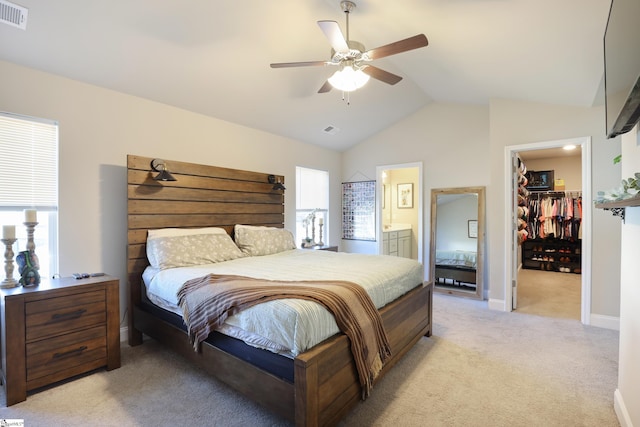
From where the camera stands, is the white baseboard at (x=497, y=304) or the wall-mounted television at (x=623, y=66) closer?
the wall-mounted television at (x=623, y=66)

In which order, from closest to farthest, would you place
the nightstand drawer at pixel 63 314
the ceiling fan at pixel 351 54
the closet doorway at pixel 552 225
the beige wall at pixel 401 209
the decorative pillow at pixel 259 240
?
1. the ceiling fan at pixel 351 54
2. the nightstand drawer at pixel 63 314
3. the decorative pillow at pixel 259 240
4. the closet doorway at pixel 552 225
5. the beige wall at pixel 401 209

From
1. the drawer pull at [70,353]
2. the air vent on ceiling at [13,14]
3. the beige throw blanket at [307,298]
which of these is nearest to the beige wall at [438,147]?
the beige throw blanket at [307,298]

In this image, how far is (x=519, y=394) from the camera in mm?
2193

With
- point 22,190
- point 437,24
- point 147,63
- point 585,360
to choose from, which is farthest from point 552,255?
point 22,190

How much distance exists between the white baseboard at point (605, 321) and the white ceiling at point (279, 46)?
7.83ft

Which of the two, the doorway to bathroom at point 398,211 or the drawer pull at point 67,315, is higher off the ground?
the doorway to bathroom at point 398,211

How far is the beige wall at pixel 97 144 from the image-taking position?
2.62m

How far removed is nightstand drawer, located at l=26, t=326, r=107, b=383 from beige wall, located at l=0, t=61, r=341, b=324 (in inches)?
28.2

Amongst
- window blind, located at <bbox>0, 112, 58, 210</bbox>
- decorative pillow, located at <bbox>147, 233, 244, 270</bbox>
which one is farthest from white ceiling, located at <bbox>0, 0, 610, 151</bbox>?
decorative pillow, located at <bbox>147, 233, 244, 270</bbox>

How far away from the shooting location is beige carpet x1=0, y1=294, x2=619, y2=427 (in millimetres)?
1936

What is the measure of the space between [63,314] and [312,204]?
12.4 feet

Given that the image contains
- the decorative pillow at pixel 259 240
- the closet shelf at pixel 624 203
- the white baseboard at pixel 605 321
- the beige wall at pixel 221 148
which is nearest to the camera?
the closet shelf at pixel 624 203

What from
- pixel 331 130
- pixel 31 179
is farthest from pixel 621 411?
pixel 31 179

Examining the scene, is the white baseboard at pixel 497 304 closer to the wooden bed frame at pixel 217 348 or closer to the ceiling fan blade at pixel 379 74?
the wooden bed frame at pixel 217 348
